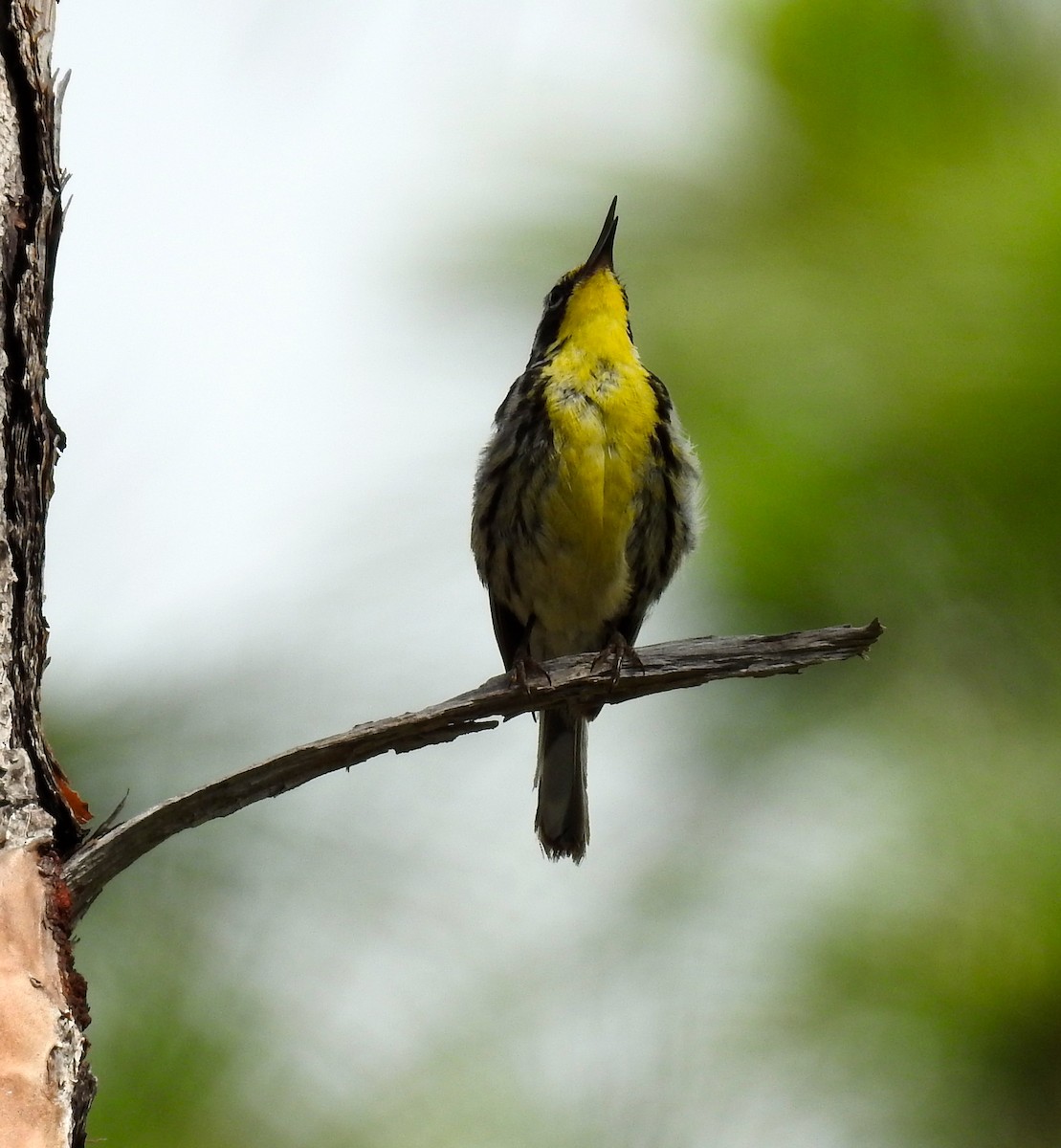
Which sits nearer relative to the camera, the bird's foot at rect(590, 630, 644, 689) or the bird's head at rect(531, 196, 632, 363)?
the bird's foot at rect(590, 630, 644, 689)

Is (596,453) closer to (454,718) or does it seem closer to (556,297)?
(556,297)

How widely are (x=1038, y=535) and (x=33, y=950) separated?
2.67m

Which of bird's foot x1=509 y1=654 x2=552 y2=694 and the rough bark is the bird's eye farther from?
the rough bark

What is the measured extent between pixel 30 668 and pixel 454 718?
A: 2.35 ft

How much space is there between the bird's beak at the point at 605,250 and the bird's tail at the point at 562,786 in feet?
5.61

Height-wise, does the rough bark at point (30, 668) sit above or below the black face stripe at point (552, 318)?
below

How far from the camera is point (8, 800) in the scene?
2213 mm

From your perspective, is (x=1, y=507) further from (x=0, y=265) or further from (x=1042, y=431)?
(x=1042, y=431)

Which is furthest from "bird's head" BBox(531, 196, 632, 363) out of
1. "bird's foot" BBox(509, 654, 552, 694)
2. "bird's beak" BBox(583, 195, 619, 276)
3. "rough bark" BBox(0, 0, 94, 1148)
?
"rough bark" BBox(0, 0, 94, 1148)

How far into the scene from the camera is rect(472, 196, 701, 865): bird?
489 centimetres

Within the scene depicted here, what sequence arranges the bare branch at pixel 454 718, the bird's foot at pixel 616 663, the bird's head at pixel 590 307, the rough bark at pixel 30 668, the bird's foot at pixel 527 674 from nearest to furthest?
the rough bark at pixel 30 668
the bare branch at pixel 454 718
the bird's foot at pixel 527 674
the bird's foot at pixel 616 663
the bird's head at pixel 590 307

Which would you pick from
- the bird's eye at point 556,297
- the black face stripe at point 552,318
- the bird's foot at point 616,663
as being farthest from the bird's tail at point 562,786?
the bird's foot at point 616,663

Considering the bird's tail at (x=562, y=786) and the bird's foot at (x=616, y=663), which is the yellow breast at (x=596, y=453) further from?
the bird's foot at (x=616, y=663)

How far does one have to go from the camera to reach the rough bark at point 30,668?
6.89 ft
